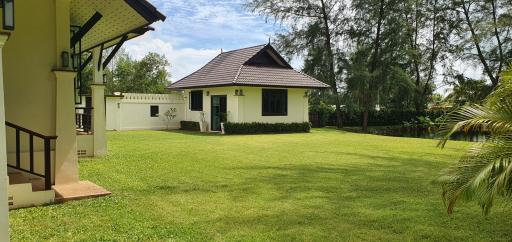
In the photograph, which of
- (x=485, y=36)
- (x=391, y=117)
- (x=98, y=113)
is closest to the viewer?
(x=98, y=113)

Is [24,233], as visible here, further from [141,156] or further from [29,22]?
[141,156]

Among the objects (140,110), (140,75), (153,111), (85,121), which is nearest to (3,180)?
(85,121)

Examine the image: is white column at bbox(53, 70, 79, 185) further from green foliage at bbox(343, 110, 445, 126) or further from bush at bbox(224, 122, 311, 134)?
green foliage at bbox(343, 110, 445, 126)

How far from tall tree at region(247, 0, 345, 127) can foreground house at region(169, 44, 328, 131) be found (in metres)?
4.75

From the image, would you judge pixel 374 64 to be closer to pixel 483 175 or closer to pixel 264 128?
pixel 264 128

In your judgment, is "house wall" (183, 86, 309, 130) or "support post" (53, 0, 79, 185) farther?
"house wall" (183, 86, 309, 130)

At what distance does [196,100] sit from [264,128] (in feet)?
16.3

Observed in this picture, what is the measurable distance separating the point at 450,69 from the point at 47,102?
3019cm

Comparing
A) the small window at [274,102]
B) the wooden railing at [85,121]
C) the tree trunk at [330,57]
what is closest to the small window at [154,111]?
the small window at [274,102]

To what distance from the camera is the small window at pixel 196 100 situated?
917 inches

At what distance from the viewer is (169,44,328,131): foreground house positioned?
2080 centimetres

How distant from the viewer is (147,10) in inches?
258

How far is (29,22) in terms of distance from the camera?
633cm

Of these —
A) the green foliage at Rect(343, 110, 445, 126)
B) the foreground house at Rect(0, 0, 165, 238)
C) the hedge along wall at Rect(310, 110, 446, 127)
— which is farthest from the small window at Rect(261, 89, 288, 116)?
the foreground house at Rect(0, 0, 165, 238)
